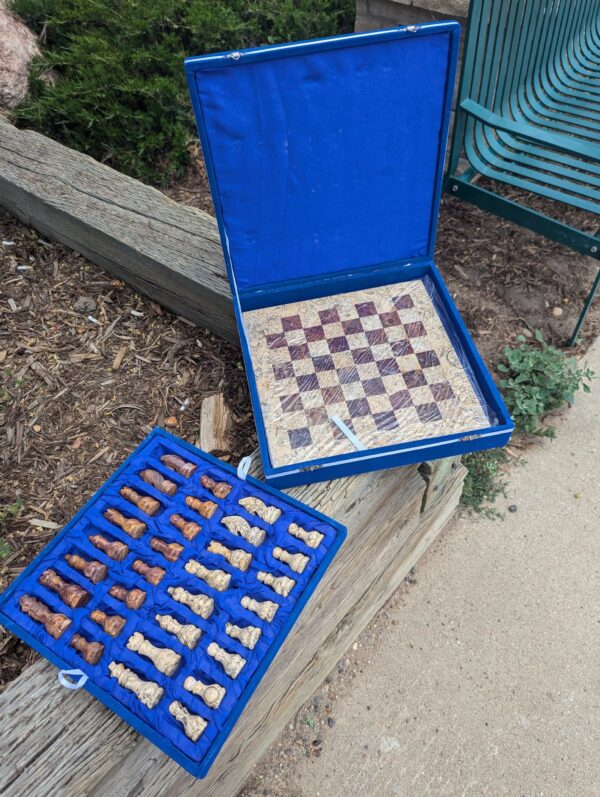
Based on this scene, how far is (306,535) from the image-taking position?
1.53m

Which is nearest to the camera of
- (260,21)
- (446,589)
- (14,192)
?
(446,589)

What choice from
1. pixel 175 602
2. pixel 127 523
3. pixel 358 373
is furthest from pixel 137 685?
pixel 358 373

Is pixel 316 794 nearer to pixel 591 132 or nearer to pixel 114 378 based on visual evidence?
pixel 114 378

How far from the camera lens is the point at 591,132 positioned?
2.91 meters

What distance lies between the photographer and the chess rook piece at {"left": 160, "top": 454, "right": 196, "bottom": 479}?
5.47 feet

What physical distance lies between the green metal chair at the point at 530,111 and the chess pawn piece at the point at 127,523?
7.21 ft

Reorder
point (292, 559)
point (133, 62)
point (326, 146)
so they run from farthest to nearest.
Answer: point (133, 62)
point (326, 146)
point (292, 559)

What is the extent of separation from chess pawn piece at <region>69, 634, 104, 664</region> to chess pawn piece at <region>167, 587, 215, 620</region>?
7.8 inches

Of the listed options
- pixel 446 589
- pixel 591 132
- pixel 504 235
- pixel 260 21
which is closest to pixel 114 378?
pixel 446 589

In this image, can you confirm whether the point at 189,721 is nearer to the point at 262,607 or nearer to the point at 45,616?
the point at 262,607

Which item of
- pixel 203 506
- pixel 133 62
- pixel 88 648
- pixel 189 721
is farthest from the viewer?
pixel 133 62

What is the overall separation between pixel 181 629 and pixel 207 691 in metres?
0.16

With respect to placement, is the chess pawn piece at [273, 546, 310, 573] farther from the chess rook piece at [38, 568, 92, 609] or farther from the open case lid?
the open case lid

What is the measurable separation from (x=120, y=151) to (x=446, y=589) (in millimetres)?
2769
